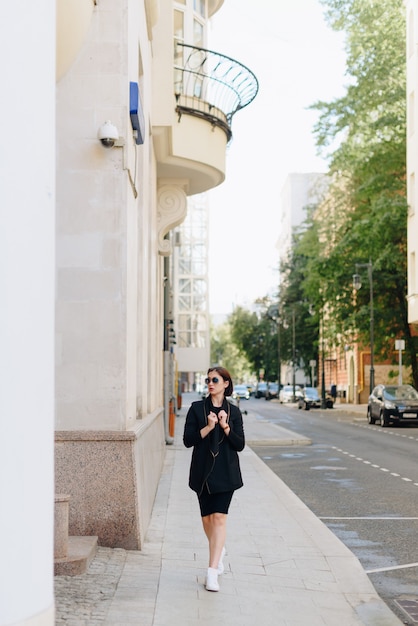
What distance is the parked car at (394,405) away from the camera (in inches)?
1403

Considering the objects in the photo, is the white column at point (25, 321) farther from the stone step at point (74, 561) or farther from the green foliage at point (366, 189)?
the green foliage at point (366, 189)

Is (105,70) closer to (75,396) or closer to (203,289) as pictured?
(75,396)

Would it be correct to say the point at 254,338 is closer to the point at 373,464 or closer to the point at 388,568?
the point at 373,464

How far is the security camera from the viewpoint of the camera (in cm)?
912

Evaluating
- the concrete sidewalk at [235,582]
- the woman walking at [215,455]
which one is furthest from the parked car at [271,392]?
the woman walking at [215,455]

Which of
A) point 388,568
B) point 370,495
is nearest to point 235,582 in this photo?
point 388,568

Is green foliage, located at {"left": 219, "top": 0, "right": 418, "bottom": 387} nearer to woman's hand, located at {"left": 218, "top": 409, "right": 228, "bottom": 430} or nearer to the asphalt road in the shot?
the asphalt road

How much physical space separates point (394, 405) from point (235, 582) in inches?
1146

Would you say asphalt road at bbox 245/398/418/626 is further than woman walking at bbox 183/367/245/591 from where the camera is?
Yes

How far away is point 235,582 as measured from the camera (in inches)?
297

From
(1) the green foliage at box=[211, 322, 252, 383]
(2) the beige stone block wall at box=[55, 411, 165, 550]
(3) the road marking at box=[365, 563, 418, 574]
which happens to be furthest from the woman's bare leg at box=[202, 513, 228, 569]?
(1) the green foliage at box=[211, 322, 252, 383]

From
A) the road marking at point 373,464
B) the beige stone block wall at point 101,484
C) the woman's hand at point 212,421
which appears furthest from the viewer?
the road marking at point 373,464

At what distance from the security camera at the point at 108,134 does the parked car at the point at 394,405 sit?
2800 centimetres

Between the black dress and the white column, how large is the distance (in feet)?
8.67
